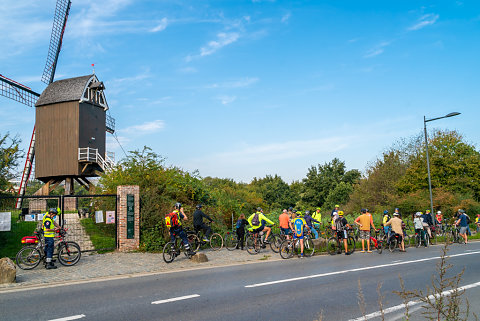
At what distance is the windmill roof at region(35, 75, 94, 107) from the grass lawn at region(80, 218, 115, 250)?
14.2 meters

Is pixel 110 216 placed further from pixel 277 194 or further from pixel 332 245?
pixel 277 194

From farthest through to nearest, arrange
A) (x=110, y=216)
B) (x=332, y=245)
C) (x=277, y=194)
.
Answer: (x=277, y=194) < (x=332, y=245) < (x=110, y=216)

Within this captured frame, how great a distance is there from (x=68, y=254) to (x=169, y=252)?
3.52 m

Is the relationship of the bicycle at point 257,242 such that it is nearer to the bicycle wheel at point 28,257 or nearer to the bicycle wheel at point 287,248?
the bicycle wheel at point 287,248

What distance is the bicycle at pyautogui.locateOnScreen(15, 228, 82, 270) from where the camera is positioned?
1226cm

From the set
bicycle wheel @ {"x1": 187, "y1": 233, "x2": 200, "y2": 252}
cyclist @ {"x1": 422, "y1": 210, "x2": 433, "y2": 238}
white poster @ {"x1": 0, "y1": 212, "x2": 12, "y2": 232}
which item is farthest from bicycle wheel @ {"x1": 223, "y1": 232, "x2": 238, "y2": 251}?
cyclist @ {"x1": 422, "y1": 210, "x2": 433, "y2": 238}

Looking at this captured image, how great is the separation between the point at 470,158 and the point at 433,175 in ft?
12.2

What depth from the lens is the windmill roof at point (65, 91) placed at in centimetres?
3117

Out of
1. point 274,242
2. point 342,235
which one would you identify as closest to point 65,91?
point 274,242

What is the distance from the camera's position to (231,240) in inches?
691

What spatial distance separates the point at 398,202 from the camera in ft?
111

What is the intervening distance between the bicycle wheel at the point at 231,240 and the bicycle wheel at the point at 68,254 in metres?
6.81

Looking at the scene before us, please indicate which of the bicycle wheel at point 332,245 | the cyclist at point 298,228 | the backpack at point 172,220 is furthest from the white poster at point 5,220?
the bicycle wheel at point 332,245

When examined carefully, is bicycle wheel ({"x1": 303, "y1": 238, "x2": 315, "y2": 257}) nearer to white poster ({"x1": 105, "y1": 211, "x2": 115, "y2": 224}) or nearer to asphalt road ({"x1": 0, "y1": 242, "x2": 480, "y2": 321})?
asphalt road ({"x1": 0, "y1": 242, "x2": 480, "y2": 321})
